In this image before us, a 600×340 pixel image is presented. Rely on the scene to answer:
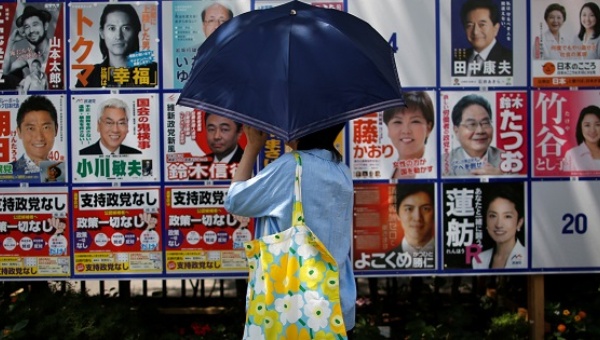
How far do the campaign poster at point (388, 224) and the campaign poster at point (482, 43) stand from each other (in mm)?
868

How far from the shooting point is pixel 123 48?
5254 mm

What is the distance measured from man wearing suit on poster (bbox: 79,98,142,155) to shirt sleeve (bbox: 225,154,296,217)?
2209mm

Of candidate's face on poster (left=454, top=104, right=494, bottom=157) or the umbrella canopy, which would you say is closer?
the umbrella canopy

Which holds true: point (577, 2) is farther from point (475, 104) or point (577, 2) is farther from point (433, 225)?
point (433, 225)

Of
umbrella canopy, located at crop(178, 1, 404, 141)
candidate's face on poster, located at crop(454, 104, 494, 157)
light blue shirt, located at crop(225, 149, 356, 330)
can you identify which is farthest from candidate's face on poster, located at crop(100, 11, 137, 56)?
candidate's face on poster, located at crop(454, 104, 494, 157)

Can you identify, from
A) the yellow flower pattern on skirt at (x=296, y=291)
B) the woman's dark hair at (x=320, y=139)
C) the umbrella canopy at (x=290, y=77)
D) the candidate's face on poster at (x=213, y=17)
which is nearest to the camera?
the umbrella canopy at (x=290, y=77)

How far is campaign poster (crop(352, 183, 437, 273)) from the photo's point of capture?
527cm

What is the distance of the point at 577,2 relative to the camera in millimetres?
5297

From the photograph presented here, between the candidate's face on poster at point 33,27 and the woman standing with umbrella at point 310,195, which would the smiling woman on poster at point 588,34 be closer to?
the woman standing with umbrella at point 310,195

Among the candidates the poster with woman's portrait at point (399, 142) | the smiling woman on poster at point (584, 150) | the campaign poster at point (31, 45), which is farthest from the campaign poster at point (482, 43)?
the campaign poster at point (31, 45)

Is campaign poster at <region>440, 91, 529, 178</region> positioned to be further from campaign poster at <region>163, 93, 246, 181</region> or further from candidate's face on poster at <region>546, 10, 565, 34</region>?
campaign poster at <region>163, 93, 246, 181</region>

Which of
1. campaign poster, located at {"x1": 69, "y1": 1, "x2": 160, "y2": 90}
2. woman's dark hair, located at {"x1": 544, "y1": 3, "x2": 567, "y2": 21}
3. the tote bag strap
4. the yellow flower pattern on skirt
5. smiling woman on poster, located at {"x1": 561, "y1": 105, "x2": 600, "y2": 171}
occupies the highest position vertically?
woman's dark hair, located at {"x1": 544, "y1": 3, "x2": 567, "y2": 21}

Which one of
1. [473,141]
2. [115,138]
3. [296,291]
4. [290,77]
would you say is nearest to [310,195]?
[296,291]

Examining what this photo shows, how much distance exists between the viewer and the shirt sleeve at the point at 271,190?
10.7 ft
